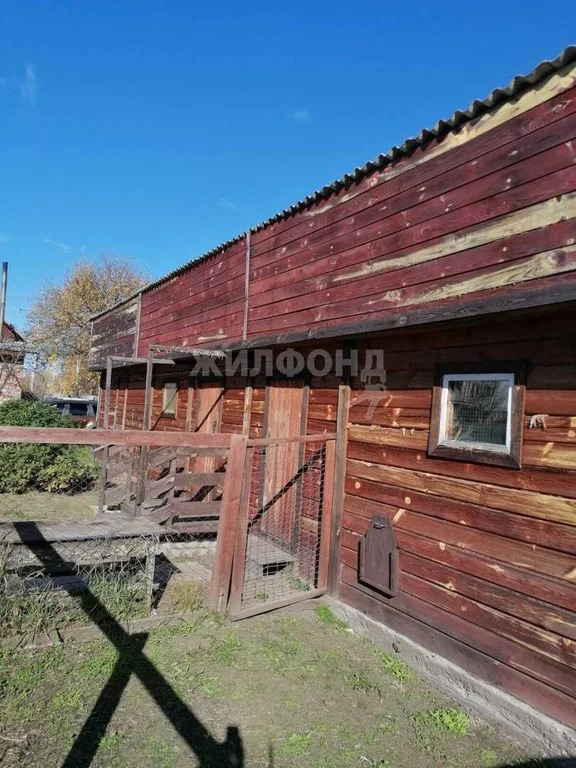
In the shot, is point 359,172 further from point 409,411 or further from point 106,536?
point 106,536

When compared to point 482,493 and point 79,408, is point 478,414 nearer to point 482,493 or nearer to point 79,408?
point 482,493

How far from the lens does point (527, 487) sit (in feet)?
Result: 11.6

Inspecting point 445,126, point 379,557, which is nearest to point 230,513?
point 379,557

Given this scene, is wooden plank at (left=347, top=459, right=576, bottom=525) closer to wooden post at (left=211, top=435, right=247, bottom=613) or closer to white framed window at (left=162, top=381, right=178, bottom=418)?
wooden post at (left=211, top=435, right=247, bottom=613)

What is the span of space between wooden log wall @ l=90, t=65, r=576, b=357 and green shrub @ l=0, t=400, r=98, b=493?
20.7ft

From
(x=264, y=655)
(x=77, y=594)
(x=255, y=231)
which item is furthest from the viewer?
(x=255, y=231)

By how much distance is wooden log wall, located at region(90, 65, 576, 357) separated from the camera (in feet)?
11.5

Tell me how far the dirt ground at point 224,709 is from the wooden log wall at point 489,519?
48 centimetres

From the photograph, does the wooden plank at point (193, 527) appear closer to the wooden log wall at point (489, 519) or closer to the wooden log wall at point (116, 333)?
the wooden log wall at point (489, 519)

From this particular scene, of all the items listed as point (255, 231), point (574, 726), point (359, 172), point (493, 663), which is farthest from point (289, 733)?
point (255, 231)

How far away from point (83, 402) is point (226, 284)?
16.2 meters

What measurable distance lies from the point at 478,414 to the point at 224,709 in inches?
111

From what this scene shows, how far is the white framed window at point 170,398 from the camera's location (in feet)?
34.6

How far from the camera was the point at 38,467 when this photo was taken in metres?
10.8
